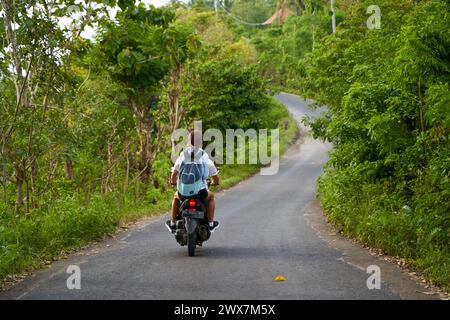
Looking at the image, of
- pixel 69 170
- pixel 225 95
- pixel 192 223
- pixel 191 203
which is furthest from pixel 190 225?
pixel 225 95

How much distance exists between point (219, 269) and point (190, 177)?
178 cm

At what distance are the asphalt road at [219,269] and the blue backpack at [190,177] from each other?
3.19 feet

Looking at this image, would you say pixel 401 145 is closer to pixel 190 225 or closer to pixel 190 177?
pixel 190 177

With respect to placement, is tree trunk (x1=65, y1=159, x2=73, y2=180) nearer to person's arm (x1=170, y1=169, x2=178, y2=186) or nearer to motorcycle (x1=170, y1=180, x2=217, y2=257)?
person's arm (x1=170, y1=169, x2=178, y2=186)

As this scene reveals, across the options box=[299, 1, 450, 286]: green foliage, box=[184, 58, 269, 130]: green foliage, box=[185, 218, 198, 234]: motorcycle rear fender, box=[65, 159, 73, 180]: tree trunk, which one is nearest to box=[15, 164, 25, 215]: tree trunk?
box=[185, 218, 198, 234]: motorcycle rear fender

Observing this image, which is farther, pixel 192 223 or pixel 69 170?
pixel 69 170

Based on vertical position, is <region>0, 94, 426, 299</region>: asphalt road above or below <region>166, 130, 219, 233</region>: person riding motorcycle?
below

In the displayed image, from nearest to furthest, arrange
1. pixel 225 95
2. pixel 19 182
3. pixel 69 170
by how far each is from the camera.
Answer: pixel 19 182 < pixel 69 170 < pixel 225 95

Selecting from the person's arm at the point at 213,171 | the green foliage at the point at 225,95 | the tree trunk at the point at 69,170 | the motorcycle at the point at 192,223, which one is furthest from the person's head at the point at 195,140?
the green foliage at the point at 225,95

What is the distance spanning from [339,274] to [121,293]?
2775mm

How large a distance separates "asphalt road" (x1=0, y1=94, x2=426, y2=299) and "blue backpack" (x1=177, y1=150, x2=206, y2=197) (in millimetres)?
972

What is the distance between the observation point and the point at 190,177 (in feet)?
35.5

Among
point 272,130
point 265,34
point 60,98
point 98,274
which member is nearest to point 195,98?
point 272,130

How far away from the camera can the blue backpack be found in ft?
35.5
